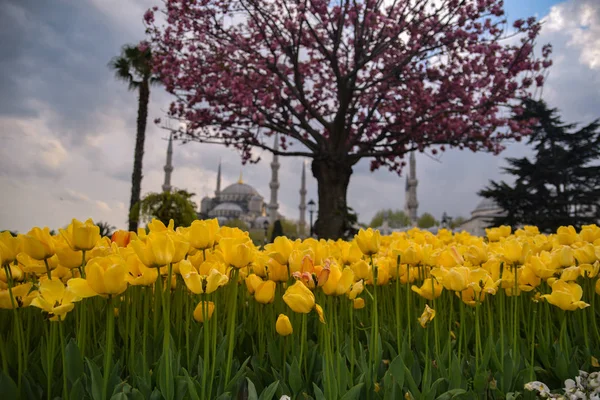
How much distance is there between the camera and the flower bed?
145 cm

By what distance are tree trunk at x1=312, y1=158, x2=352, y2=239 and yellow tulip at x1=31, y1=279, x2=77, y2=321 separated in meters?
9.78

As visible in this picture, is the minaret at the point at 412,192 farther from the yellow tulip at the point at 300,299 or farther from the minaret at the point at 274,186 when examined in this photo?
the yellow tulip at the point at 300,299

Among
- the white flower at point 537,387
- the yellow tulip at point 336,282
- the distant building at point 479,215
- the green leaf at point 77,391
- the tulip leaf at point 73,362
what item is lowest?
the white flower at point 537,387

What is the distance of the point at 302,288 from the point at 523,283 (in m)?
1.38

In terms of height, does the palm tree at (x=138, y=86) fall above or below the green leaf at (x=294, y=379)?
above

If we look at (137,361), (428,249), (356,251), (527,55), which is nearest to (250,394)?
(137,361)

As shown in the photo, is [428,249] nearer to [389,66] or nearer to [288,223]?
[389,66]

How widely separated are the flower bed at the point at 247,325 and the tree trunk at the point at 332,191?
875 cm

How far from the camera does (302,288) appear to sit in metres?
1.41

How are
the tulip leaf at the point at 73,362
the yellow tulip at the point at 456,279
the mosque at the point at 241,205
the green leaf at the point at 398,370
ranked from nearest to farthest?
the tulip leaf at the point at 73,362 → the green leaf at the point at 398,370 → the yellow tulip at the point at 456,279 → the mosque at the point at 241,205

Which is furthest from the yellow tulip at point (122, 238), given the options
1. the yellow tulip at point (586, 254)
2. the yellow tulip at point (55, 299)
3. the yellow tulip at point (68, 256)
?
the yellow tulip at point (586, 254)

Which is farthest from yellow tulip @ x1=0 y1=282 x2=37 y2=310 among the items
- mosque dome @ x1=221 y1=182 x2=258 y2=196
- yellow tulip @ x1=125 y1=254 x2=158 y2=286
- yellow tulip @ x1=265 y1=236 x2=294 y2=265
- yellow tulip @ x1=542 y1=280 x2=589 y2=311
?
mosque dome @ x1=221 y1=182 x2=258 y2=196

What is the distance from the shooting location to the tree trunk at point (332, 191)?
1130 cm

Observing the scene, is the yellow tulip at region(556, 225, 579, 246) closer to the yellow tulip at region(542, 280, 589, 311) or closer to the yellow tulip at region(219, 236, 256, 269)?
the yellow tulip at region(542, 280, 589, 311)
